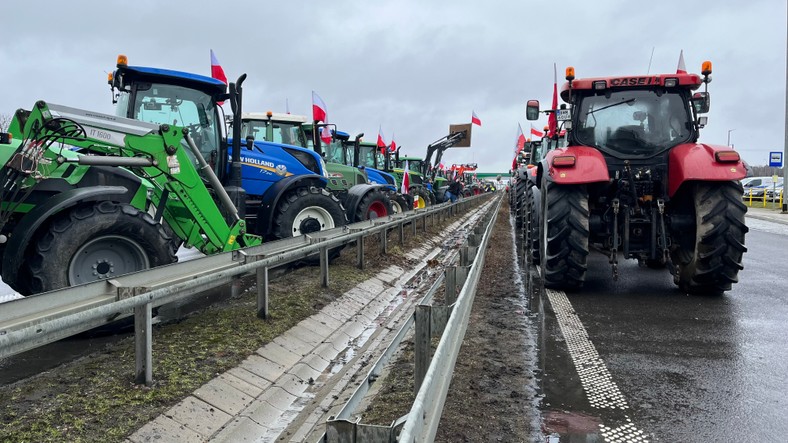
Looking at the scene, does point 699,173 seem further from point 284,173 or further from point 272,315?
point 284,173

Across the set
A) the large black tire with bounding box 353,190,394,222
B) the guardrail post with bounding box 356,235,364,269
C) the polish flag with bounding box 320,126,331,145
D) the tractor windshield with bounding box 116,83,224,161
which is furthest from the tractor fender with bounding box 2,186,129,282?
the polish flag with bounding box 320,126,331,145

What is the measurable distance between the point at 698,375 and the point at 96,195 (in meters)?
5.39

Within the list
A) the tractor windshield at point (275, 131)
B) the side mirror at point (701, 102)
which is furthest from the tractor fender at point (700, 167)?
the tractor windshield at point (275, 131)

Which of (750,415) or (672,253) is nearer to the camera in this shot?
(750,415)

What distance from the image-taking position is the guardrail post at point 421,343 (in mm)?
3805

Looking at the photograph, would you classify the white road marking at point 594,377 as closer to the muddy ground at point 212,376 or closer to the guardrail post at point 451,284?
the muddy ground at point 212,376

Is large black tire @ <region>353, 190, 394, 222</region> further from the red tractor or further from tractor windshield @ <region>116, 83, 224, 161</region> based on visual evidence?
the red tractor

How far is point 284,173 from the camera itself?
10.4m

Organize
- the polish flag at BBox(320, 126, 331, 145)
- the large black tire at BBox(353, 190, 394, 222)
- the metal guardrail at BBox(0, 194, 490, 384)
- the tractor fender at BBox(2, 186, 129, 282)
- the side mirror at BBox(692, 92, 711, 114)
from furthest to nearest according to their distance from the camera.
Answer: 1. the polish flag at BBox(320, 126, 331, 145)
2. the large black tire at BBox(353, 190, 394, 222)
3. the side mirror at BBox(692, 92, 711, 114)
4. the tractor fender at BBox(2, 186, 129, 282)
5. the metal guardrail at BBox(0, 194, 490, 384)

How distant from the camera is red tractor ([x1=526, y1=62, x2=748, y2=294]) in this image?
7.30m

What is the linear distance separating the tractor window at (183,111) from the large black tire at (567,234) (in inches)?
188

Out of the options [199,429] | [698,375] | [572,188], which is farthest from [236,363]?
[572,188]

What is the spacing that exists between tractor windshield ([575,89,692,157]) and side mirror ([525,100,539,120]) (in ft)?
3.36

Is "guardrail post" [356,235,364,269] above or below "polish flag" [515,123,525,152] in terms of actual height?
below
